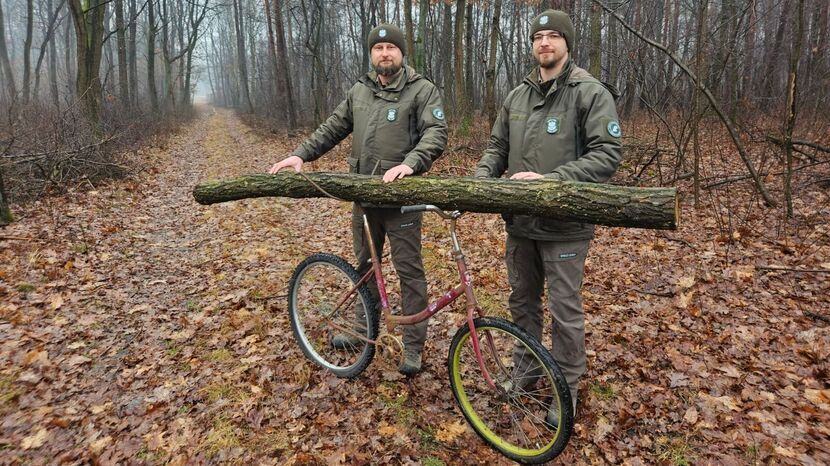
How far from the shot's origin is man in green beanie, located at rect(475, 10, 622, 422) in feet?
8.76

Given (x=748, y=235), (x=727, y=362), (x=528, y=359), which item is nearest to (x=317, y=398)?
(x=528, y=359)

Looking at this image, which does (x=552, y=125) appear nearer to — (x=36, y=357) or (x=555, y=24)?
(x=555, y=24)

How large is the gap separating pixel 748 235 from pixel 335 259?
5469 mm

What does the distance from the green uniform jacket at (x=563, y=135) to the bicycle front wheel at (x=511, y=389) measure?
0.67 m

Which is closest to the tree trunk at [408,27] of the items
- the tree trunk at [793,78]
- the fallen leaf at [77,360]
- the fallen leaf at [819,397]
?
the tree trunk at [793,78]

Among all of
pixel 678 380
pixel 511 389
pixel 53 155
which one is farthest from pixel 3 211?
pixel 678 380

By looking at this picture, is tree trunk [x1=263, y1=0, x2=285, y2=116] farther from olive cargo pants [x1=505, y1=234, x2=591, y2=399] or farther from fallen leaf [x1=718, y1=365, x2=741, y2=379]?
fallen leaf [x1=718, y1=365, x2=741, y2=379]

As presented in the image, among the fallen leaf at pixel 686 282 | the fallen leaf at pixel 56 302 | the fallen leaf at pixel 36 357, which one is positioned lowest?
the fallen leaf at pixel 36 357

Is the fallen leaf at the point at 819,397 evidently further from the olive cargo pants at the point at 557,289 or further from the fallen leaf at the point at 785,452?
the olive cargo pants at the point at 557,289

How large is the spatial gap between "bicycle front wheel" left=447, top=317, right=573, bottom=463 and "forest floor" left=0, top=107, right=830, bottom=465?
0.58ft

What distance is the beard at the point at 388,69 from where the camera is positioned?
10.9 ft

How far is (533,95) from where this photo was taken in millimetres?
2938

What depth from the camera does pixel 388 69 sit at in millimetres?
3312

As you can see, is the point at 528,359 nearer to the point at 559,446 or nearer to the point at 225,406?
the point at 559,446
